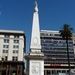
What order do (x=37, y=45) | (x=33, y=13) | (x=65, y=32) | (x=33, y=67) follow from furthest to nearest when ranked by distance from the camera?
(x=65, y=32) < (x=33, y=13) < (x=37, y=45) < (x=33, y=67)

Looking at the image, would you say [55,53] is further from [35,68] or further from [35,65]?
[35,65]

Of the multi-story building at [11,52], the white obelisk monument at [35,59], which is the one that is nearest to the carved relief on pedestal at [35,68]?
the white obelisk monument at [35,59]

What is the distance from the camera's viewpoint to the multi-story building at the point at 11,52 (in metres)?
71.8

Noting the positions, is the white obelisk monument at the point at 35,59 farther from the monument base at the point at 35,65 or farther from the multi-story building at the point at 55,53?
the multi-story building at the point at 55,53

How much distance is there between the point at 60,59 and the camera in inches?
4033

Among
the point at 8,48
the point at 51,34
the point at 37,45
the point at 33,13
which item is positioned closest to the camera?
the point at 37,45

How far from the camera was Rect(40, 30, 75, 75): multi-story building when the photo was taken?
333ft

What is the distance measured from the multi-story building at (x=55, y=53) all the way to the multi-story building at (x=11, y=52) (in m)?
26.8

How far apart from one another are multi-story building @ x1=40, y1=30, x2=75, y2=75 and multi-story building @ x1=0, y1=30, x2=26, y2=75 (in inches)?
1055

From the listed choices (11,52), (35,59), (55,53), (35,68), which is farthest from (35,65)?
(55,53)

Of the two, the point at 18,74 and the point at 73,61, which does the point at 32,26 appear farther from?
the point at 73,61

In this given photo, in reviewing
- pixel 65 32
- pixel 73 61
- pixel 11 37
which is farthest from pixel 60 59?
pixel 65 32

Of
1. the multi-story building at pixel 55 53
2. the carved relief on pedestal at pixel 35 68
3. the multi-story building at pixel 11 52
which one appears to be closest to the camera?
the carved relief on pedestal at pixel 35 68

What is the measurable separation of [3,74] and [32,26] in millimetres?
45362
